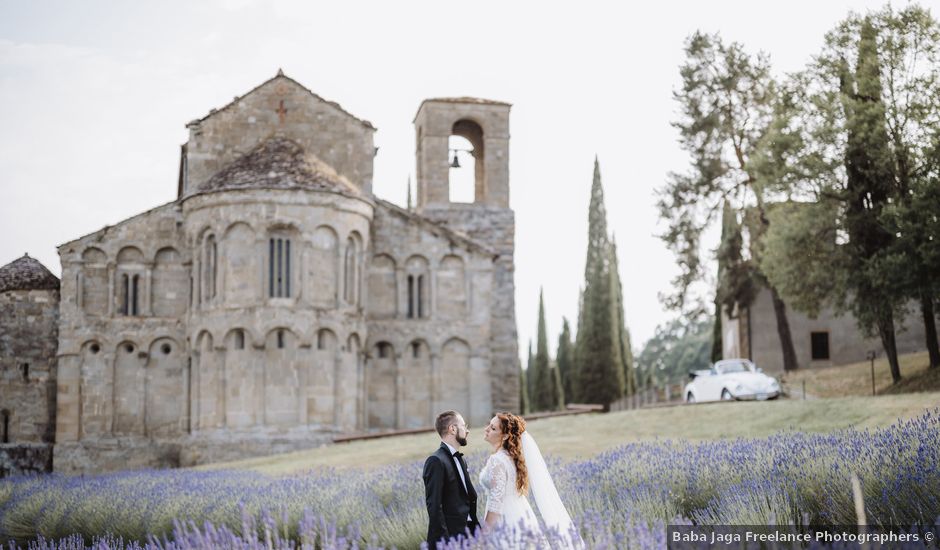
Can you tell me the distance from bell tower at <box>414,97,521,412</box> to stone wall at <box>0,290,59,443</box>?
559 inches

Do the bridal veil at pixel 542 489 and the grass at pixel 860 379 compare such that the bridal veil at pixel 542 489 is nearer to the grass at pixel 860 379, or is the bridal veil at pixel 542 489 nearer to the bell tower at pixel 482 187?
the grass at pixel 860 379

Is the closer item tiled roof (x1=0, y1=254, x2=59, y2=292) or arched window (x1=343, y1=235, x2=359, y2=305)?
arched window (x1=343, y1=235, x2=359, y2=305)

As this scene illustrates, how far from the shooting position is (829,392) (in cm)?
3869

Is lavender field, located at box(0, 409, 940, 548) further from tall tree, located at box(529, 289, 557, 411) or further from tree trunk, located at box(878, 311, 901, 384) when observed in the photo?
tall tree, located at box(529, 289, 557, 411)

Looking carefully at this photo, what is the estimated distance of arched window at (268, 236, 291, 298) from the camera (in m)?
33.1

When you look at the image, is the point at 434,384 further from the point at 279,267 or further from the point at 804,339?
the point at 804,339

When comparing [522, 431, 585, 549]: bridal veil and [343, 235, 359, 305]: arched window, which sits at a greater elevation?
[343, 235, 359, 305]: arched window

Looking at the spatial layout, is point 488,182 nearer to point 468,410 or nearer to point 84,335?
point 468,410

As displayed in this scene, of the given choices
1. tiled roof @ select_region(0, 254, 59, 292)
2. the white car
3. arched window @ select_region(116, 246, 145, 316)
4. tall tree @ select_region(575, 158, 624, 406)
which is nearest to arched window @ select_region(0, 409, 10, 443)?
tiled roof @ select_region(0, 254, 59, 292)

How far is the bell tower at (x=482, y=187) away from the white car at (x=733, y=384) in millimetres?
8261

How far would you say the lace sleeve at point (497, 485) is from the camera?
8758mm

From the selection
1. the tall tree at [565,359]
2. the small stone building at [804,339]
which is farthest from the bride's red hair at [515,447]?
the tall tree at [565,359]

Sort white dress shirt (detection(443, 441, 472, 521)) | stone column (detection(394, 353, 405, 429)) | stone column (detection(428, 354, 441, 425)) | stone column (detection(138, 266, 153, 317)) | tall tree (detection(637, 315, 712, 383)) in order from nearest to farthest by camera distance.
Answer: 1. white dress shirt (detection(443, 441, 472, 521))
2. stone column (detection(394, 353, 405, 429))
3. stone column (detection(138, 266, 153, 317))
4. stone column (detection(428, 354, 441, 425))
5. tall tree (detection(637, 315, 712, 383))

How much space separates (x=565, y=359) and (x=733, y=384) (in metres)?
36.9
